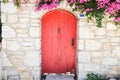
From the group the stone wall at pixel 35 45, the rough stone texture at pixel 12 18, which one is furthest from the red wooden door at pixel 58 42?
the rough stone texture at pixel 12 18

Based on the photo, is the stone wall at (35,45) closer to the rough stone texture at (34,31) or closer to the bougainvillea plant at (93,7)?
the rough stone texture at (34,31)

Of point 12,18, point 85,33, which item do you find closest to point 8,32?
point 12,18

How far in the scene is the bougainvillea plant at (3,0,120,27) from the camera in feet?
23.4

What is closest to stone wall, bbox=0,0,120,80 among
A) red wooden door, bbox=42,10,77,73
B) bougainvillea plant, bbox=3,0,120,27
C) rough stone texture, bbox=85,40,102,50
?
rough stone texture, bbox=85,40,102,50

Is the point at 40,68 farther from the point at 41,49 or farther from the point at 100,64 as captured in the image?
the point at 100,64

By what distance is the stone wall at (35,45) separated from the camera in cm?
769

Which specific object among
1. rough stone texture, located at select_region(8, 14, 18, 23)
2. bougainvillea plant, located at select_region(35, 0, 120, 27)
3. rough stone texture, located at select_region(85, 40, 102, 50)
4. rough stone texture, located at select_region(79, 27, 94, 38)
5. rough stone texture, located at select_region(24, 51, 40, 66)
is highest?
bougainvillea plant, located at select_region(35, 0, 120, 27)

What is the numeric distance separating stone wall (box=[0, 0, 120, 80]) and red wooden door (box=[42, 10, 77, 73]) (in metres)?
0.31

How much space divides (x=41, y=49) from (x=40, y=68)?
1.70 ft

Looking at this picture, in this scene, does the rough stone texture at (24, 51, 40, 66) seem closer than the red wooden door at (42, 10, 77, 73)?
Yes

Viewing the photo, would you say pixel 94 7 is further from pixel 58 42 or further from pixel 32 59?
pixel 32 59

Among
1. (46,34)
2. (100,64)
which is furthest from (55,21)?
(100,64)

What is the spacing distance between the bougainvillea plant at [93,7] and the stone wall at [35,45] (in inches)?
8.0

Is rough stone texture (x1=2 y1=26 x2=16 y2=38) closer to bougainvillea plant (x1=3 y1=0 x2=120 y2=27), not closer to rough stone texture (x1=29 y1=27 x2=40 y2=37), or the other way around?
rough stone texture (x1=29 y1=27 x2=40 y2=37)
